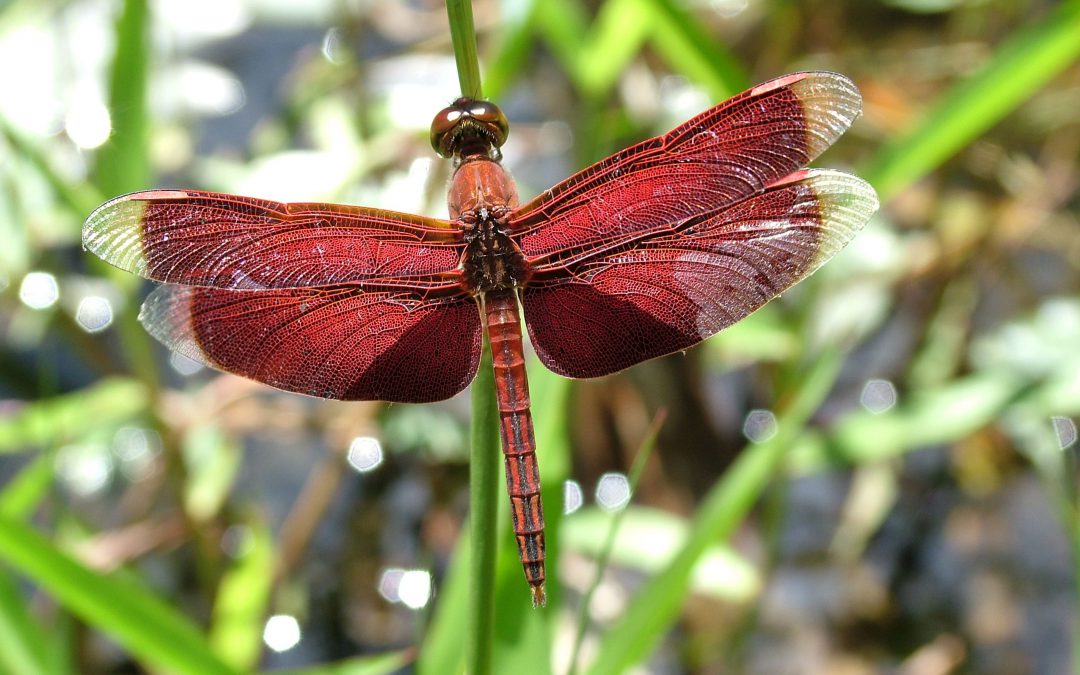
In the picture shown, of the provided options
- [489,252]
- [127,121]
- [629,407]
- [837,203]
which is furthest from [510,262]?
[629,407]

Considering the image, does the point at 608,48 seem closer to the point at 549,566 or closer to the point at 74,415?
the point at 549,566

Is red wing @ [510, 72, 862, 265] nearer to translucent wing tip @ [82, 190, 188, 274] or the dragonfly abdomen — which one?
the dragonfly abdomen

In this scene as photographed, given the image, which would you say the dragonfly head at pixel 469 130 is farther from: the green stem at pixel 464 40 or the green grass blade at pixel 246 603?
the green grass blade at pixel 246 603

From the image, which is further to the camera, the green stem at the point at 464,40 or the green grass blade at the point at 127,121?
the green grass blade at the point at 127,121

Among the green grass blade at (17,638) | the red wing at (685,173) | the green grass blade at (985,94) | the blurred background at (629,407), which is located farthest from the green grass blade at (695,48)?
the green grass blade at (17,638)

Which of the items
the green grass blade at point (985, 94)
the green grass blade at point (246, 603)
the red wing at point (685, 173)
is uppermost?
the green grass blade at point (985, 94)

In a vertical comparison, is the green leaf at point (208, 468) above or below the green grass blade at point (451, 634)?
above

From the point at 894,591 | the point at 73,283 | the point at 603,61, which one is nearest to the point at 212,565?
the point at 73,283
